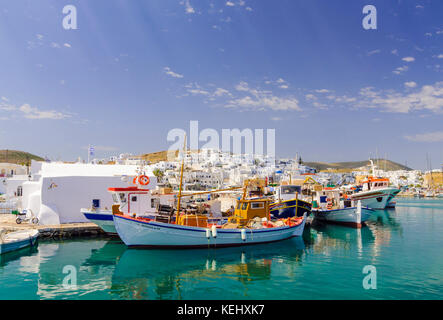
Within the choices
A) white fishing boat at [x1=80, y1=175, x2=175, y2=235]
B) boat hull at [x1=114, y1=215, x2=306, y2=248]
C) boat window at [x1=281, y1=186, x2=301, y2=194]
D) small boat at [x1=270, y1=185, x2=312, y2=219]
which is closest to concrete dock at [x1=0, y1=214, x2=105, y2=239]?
white fishing boat at [x1=80, y1=175, x2=175, y2=235]

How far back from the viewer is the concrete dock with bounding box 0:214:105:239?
20.9m

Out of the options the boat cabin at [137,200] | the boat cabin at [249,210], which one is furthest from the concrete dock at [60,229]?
the boat cabin at [249,210]

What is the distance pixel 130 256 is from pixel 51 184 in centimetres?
1048

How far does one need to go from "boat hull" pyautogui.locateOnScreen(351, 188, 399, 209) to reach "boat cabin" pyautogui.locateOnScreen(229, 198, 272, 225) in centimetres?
3031

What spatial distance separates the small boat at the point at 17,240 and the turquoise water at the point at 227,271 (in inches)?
17.6

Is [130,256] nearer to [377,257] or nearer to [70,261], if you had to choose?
[70,261]

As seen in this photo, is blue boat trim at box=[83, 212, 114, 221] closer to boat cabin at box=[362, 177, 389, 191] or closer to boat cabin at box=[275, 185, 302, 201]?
boat cabin at box=[275, 185, 302, 201]

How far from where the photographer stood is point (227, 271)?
14.1 m

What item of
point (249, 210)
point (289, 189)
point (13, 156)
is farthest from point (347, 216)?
point (13, 156)

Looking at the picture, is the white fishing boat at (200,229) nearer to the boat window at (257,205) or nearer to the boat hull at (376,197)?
the boat window at (257,205)

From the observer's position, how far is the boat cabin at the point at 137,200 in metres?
21.6

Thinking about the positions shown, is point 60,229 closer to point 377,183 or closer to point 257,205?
point 257,205

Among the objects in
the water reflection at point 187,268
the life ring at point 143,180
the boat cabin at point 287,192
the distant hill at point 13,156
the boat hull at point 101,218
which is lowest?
the water reflection at point 187,268
